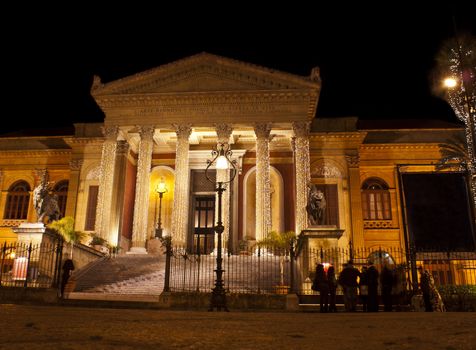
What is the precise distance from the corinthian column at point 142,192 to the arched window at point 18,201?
11.1m

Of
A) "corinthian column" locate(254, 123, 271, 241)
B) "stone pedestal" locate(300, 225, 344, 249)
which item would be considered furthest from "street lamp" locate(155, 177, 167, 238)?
"stone pedestal" locate(300, 225, 344, 249)

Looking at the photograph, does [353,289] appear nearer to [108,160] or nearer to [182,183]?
[182,183]

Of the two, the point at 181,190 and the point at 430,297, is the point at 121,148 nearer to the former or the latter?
the point at 181,190

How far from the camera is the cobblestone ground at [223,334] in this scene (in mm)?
4273

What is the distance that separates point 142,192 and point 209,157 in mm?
5802

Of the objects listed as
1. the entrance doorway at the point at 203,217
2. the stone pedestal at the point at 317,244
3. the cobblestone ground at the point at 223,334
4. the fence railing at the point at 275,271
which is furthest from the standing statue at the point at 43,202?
the cobblestone ground at the point at 223,334

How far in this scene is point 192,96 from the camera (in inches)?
1017

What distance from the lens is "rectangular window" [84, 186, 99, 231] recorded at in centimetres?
2791

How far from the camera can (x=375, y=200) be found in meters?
29.4

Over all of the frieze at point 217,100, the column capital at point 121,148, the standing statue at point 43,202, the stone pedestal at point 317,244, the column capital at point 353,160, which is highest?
the frieze at point 217,100

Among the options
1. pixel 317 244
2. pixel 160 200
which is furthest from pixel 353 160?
pixel 317 244

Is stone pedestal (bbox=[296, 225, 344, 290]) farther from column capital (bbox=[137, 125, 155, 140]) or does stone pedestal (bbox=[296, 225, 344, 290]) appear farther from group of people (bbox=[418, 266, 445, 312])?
column capital (bbox=[137, 125, 155, 140])

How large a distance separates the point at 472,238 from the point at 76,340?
26850mm

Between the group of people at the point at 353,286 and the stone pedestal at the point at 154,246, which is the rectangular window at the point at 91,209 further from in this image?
the group of people at the point at 353,286
